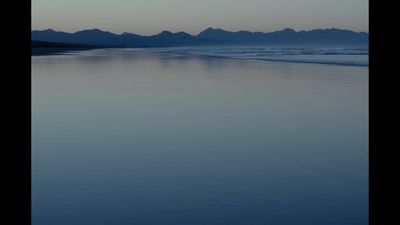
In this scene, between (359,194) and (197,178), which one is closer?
(359,194)

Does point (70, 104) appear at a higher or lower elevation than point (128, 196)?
higher

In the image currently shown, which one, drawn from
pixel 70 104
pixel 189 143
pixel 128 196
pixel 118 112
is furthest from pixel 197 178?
pixel 70 104

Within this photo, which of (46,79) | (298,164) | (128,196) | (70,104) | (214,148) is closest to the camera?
(128,196)

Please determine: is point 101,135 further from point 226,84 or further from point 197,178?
point 226,84

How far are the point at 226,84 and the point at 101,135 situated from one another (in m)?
6.39

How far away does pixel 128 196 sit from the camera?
3785 millimetres

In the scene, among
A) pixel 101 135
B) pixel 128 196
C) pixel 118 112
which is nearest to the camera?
pixel 128 196

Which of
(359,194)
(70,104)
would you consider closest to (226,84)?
(70,104)
